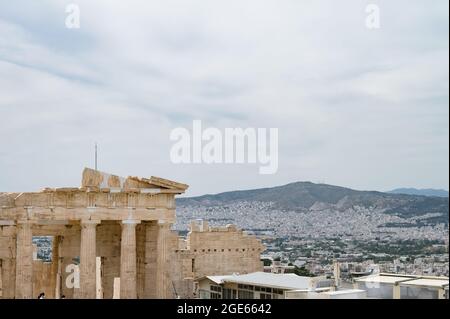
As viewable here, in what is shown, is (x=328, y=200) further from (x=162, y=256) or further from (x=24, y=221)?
(x=24, y=221)

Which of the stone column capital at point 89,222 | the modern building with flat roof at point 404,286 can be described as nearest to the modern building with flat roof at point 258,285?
the modern building with flat roof at point 404,286

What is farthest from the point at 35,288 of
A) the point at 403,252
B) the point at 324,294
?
the point at 403,252

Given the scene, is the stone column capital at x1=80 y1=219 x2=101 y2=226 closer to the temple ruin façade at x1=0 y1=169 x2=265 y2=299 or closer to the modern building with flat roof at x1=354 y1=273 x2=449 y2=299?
the temple ruin façade at x1=0 y1=169 x2=265 y2=299

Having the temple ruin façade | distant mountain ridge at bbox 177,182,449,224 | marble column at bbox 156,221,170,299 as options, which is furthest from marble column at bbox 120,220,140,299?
distant mountain ridge at bbox 177,182,449,224
